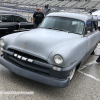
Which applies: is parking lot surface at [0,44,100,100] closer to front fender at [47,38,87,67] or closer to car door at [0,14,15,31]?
front fender at [47,38,87,67]

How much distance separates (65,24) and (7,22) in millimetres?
3737

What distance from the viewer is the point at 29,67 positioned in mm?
3018

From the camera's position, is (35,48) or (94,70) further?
(94,70)

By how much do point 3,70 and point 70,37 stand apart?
2098 millimetres

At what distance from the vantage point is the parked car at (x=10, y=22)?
659 centimetres

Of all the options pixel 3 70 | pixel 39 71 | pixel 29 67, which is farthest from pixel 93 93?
pixel 3 70

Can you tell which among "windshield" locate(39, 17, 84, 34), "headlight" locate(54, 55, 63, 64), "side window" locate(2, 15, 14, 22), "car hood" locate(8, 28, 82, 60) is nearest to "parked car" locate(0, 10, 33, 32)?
"side window" locate(2, 15, 14, 22)

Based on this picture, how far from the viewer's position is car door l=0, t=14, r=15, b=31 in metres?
6.59

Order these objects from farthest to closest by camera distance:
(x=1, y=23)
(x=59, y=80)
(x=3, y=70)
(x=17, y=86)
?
(x=1, y=23) < (x=3, y=70) < (x=17, y=86) < (x=59, y=80)

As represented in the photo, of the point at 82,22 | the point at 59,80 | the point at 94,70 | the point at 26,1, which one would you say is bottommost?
the point at 94,70

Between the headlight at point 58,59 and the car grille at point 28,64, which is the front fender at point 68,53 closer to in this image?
the headlight at point 58,59

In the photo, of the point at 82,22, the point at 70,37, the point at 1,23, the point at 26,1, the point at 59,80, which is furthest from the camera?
the point at 26,1

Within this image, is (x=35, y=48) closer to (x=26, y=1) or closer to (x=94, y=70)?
(x=94, y=70)

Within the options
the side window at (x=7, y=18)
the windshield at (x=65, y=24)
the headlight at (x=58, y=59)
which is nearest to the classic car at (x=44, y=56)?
the headlight at (x=58, y=59)
